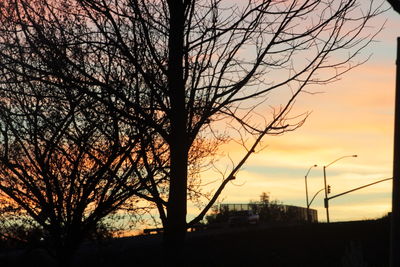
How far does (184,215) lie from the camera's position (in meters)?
12.1

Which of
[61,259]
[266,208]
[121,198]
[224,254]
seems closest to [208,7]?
[121,198]

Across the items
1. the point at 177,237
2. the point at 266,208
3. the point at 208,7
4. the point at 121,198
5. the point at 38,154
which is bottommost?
the point at 177,237

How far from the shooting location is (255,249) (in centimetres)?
4988

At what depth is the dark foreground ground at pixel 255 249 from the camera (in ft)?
131

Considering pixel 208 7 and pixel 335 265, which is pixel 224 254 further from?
pixel 208 7

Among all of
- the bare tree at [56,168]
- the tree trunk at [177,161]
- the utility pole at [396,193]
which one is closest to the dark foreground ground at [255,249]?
the bare tree at [56,168]

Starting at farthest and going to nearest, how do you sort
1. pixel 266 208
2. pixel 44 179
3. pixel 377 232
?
pixel 266 208 → pixel 377 232 → pixel 44 179

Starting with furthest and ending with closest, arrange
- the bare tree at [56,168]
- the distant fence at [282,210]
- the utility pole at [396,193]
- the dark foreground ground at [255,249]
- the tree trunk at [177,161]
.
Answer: the distant fence at [282,210] < the dark foreground ground at [255,249] < the bare tree at [56,168] < the tree trunk at [177,161] < the utility pole at [396,193]

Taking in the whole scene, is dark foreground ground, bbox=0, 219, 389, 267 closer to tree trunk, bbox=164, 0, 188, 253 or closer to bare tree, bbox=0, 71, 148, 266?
bare tree, bbox=0, 71, 148, 266

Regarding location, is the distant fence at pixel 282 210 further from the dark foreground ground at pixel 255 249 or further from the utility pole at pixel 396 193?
the utility pole at pixel 396 193

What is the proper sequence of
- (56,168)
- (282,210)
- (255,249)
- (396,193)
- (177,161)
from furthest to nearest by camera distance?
(282,210)
(255,249)
(56,168)
(177,161)
(396,193)

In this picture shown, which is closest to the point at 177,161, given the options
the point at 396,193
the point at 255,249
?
the point at 396,193

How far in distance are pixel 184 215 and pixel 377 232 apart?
5040 cm

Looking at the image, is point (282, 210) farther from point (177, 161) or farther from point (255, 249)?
point (177, 161)
